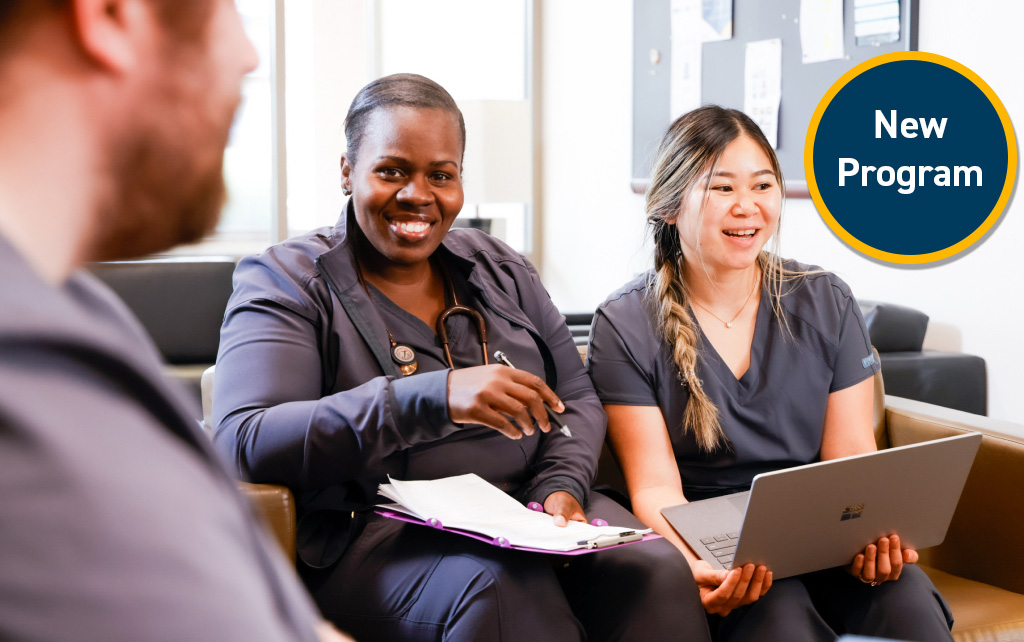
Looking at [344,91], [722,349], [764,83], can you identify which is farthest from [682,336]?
[344,91]

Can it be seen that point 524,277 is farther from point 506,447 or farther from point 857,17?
point 857,17

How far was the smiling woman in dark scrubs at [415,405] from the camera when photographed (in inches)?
48.3

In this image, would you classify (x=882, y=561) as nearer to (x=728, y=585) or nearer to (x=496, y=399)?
(x=728, y=585)

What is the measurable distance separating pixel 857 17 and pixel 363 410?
7.55 feet

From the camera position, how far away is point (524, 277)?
68.3 inches

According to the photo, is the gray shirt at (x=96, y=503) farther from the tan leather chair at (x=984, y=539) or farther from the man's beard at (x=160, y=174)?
the tan leather chair at (x=984, y=539)

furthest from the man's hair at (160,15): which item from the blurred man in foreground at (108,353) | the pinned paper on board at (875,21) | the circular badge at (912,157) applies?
the pinned paper on board at (875,21)

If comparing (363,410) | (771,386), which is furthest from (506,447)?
(771,386)

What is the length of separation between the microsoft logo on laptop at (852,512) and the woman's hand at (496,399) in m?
0.47

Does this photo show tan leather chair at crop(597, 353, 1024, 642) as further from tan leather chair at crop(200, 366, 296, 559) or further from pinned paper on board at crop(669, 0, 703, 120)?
pinned paper on board at crop(669, 0, 703, 120)

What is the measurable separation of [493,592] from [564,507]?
24 cm

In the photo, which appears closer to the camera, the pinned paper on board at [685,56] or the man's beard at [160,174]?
the man's beard at [160,174]

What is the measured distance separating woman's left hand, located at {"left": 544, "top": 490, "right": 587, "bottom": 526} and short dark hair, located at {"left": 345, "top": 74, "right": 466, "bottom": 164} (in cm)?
66

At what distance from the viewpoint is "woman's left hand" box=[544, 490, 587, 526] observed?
1.37 m
